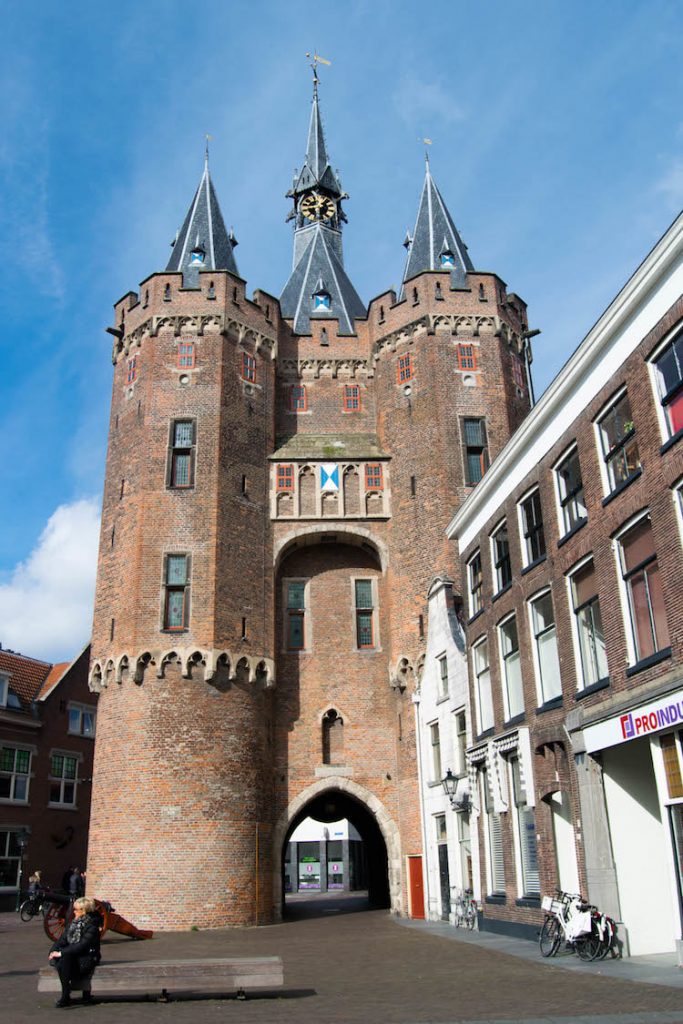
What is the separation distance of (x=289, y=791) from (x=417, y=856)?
4330mm

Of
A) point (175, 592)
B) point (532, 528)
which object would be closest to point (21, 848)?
point (175, 592)

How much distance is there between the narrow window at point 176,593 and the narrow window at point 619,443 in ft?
48.6

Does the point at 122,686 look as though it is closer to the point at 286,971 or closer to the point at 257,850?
the point at 257,850

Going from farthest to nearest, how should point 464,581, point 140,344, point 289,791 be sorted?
point 140,344, point 289,791, point 464,581

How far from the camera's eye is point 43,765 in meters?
36.1

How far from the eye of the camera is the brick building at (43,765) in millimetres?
33969

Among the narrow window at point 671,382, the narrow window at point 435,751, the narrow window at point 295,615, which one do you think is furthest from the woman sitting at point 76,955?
the narrow window at point 295,615

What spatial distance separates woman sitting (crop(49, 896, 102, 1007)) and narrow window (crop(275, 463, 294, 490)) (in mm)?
20137

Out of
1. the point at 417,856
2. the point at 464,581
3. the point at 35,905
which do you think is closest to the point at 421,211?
the point at 464,581

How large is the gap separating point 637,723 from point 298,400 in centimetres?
2130

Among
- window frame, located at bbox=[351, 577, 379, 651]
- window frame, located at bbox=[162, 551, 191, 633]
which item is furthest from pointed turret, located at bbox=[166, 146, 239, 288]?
window frame, located at bbox=[351, 577, 379, 651]

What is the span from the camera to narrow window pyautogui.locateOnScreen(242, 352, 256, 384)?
3023cm

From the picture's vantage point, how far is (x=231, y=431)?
2892cm

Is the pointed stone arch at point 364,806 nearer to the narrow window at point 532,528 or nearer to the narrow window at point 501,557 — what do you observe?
the narrow window at point 501,557
